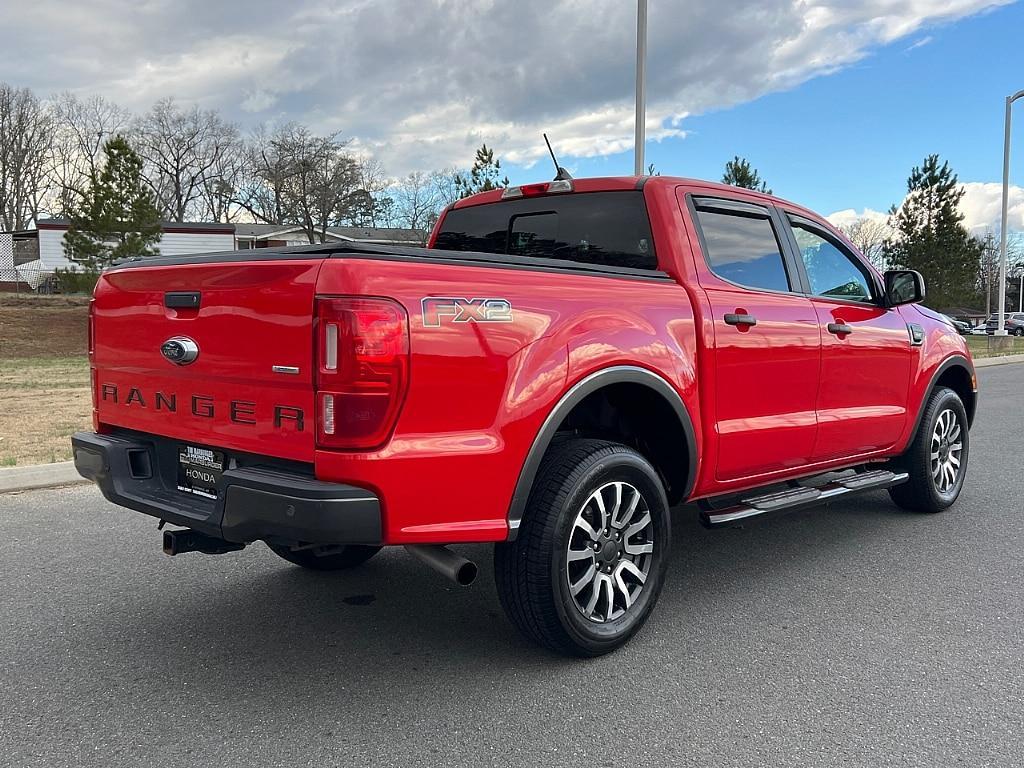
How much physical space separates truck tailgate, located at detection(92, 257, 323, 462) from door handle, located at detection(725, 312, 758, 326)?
6.66ft

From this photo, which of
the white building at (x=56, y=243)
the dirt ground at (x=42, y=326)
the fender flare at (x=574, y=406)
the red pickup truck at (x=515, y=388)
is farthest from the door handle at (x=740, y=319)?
the white building at (x=56, y=243)

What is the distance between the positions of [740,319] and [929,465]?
246 cm

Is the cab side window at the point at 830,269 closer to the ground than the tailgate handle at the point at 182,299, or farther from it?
farther from it

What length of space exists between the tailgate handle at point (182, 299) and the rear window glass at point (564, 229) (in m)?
1.90

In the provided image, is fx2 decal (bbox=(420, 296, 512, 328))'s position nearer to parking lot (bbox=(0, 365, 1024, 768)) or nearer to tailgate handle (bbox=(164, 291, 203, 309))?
tailgate handle (bbox=(164, 291, 203, 309))

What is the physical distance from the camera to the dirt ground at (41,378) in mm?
7688

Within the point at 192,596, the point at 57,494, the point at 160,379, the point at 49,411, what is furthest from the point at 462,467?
the point at 49,411

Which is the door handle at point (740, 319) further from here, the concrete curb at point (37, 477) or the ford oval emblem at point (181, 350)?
the concrete curb at point (37, 477)

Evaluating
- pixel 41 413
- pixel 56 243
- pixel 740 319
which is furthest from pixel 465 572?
pixel 56 243

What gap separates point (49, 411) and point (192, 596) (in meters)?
6.87

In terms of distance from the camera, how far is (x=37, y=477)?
6.41m

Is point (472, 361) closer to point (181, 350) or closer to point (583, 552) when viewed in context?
point (583, 552)

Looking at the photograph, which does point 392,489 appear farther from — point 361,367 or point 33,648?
point 33,648

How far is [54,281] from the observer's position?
38500mm
